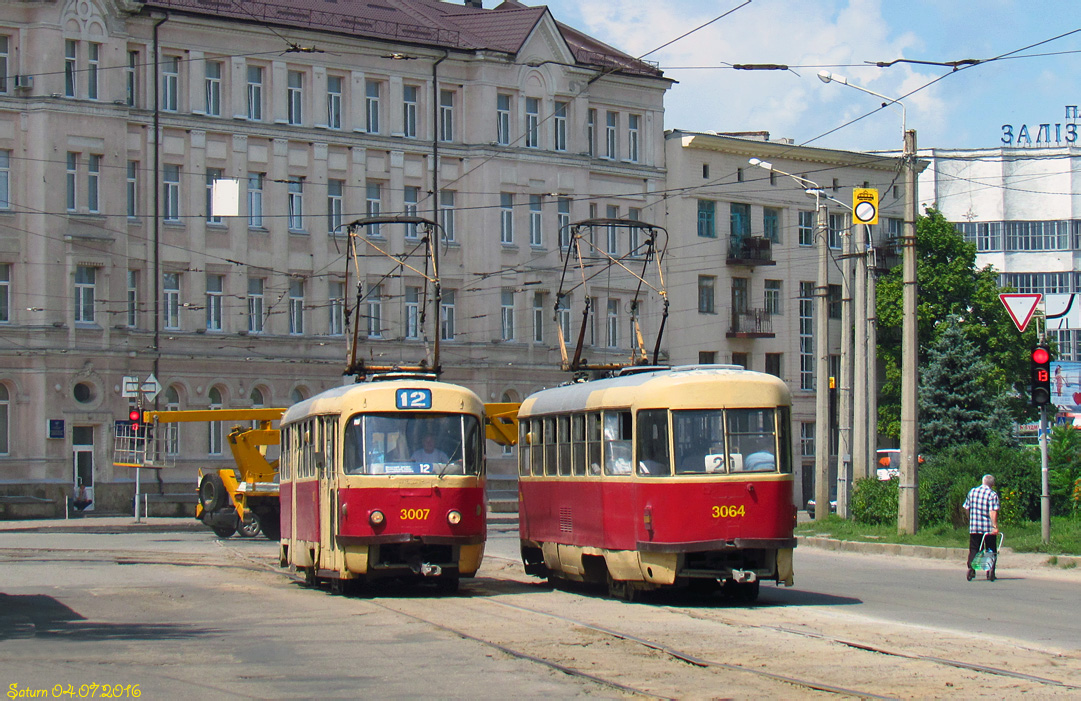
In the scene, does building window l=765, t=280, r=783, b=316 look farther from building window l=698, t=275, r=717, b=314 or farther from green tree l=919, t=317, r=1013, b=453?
green tree l=919, t=317, r=1013, b=453

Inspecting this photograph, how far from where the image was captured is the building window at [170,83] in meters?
48.8

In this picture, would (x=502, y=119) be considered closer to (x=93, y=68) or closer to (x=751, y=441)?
(x=93, y=68)

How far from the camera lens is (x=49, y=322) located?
45875 mm

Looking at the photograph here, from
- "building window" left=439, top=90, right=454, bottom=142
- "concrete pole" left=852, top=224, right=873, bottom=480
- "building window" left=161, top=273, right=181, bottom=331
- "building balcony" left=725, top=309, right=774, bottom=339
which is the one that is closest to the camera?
"concrete pole" left=852, top=224, right=873, bottom=480

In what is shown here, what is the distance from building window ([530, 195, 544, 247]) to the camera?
184 feet

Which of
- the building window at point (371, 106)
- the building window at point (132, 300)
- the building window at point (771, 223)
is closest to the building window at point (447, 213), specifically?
the building window at point (371, 106)

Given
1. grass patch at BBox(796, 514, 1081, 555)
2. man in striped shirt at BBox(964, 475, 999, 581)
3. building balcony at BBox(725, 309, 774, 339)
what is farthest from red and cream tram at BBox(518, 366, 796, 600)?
building balcony at BBox(725, 309, 774, 339)

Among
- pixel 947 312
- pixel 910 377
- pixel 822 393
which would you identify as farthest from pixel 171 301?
pixel 947 312

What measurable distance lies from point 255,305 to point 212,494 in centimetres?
1591

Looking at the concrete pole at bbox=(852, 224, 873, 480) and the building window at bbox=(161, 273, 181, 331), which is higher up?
the building window at bbox=(161, 273, 181, 331)

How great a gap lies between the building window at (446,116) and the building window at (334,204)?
4.26m

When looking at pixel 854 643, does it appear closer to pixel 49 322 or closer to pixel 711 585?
pixel 711 585

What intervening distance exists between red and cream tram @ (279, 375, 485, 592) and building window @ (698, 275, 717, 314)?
42.9 metres

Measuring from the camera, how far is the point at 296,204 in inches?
2025
